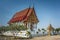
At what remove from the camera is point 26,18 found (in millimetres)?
3297

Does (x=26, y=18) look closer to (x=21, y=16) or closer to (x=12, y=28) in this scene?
(x=21, y=16)

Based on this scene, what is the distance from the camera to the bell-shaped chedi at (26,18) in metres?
3.29

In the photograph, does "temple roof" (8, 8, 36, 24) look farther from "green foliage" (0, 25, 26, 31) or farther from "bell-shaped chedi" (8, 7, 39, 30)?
"green foliage" (0, 25, 26, 31)

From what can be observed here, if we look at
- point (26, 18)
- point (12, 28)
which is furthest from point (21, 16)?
point (12, 28)

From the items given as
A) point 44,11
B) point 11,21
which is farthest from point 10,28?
point 44,11

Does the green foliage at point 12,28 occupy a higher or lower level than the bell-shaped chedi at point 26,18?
lower

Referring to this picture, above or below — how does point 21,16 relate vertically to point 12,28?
above

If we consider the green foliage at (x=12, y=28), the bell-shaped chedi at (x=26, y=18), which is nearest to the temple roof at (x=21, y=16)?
the bell-shaped chedi at (x=26, y=18)

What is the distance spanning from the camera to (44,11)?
11.2ft

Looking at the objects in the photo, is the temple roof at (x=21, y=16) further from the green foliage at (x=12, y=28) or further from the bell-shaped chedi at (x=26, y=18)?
the green foliage at (x=12, y=28)

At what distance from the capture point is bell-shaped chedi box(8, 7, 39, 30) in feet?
10.8

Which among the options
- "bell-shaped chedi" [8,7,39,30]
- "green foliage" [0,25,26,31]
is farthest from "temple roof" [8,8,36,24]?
"green foliage" [0,25,26,31]

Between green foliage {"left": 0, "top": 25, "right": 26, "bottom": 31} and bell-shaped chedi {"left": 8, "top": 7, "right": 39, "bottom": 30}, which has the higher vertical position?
bell-shaped chedi {"left": 8, "top": 7, "right": 39, "bottom": 30}

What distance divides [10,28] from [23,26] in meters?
0.30
